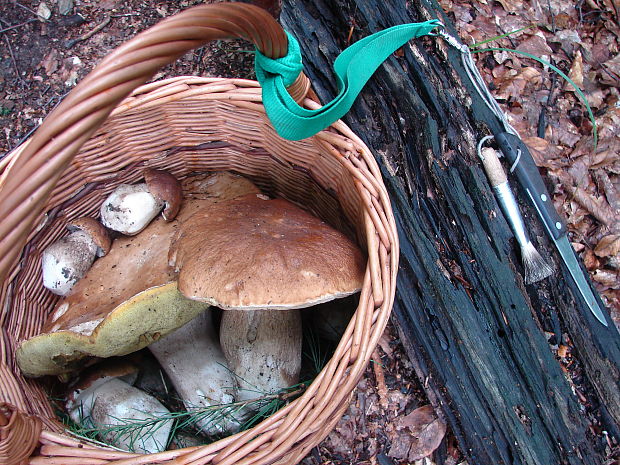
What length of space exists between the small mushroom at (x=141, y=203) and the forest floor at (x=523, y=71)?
888 millimetres

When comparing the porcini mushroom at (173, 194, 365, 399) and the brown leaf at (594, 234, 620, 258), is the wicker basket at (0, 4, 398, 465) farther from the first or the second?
the brown leaf at (594, 234, 620, 258)

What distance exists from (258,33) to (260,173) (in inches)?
36.5

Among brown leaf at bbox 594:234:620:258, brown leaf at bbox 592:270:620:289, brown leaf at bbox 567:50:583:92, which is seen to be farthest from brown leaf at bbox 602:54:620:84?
brown leaf at bbox 592:270:620:289

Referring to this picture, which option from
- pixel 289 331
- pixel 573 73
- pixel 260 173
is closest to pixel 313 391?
pixel 289 331

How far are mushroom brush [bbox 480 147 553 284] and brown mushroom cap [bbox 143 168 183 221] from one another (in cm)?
116

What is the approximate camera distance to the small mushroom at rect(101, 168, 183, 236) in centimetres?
171

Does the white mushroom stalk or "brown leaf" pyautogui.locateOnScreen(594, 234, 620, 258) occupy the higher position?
the white mushroom stalk

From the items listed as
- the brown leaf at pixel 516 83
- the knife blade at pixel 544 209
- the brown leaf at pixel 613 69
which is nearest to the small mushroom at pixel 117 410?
the knife blade at pixel 544 209

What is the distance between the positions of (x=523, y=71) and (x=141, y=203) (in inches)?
86.9

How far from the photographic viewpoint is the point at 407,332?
1967 millimetres

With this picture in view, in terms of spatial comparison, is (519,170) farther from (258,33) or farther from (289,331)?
(258,33)

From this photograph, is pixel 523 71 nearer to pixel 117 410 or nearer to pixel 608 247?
pixel 608 247

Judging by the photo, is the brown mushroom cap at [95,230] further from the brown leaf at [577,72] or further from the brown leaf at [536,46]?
the brown leaf at [577,72]

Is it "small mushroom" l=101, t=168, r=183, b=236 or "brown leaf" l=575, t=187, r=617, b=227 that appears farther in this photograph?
"brown leaf" l=575, t=187, r=617, b=227
